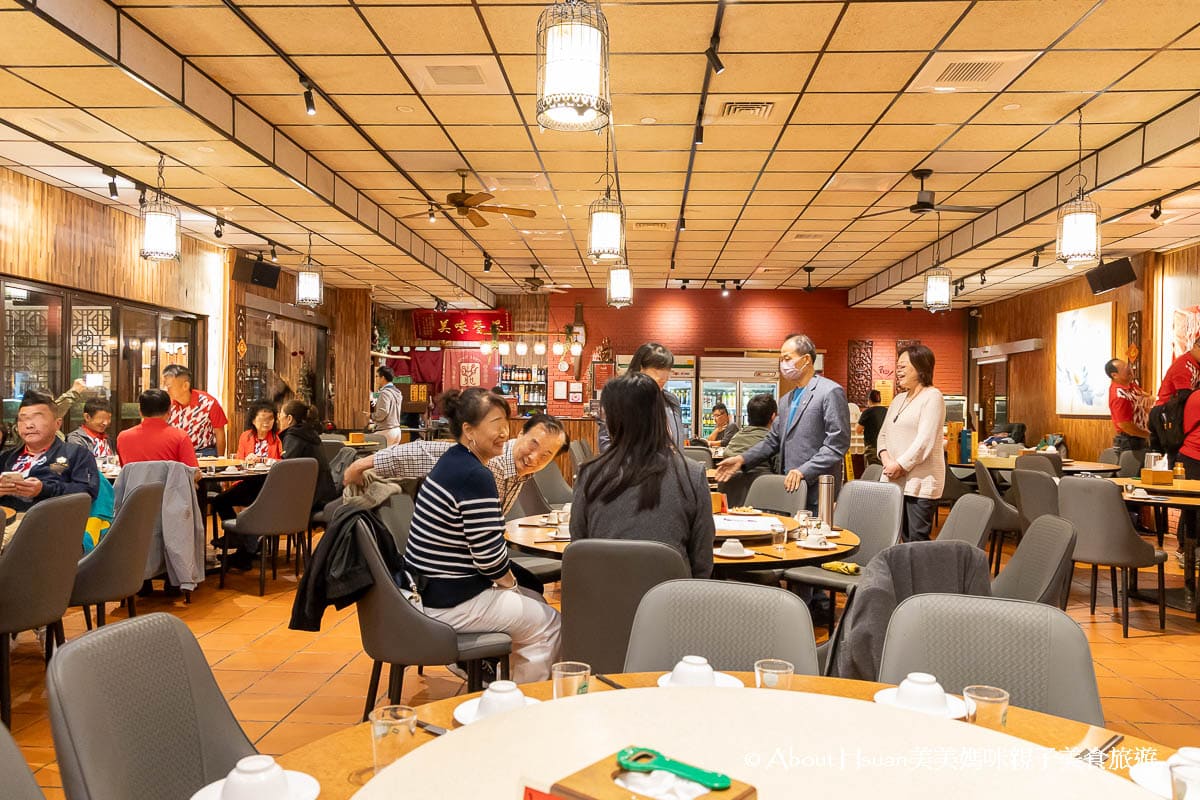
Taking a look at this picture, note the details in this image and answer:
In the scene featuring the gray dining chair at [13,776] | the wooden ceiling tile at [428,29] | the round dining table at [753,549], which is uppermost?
the wooden ceiling tile at [428,29]

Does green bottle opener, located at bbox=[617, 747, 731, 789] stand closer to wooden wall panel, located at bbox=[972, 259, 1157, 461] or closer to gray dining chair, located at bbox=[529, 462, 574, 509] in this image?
gray dining chair, located at bbox=[529, 462, 574, 509]

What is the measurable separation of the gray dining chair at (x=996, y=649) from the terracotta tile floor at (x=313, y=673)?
226cm

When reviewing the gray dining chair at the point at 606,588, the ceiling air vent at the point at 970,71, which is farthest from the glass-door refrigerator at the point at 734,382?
the gray dining chair at the point at 606,588

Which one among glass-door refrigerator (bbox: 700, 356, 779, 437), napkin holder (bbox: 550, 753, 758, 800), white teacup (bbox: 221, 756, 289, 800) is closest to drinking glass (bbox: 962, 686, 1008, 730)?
napkin holder (bbox: 550, 753, 758, 800)

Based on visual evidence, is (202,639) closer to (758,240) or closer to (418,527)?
(418,527)

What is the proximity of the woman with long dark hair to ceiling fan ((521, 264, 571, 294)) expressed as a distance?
10.3m

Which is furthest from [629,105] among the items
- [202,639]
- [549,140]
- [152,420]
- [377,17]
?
[202,639]

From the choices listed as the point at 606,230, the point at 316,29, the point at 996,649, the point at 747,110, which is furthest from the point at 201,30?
the point at 996,649

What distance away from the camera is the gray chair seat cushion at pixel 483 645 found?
9.89 feet

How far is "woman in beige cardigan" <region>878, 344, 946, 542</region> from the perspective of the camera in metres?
4.75

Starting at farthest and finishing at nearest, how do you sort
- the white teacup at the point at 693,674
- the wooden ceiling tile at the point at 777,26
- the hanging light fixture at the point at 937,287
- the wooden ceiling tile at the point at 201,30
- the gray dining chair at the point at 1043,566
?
1. the hanging light fixture at the point at 937,287
2. the wooden ceiling tile at the point at 201,30
3. the wooden ceiling tile at the point at 777,26
4. the gray dining chair at the point at 1043,566
5. the white teacup at the point at 693,674

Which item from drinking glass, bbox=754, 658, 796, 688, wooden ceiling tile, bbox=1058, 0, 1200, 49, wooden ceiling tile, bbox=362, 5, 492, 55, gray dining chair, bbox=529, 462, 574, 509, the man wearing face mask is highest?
wooden ceiling tile, bbox=362, 5, 492, 55

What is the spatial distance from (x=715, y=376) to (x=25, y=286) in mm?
9862

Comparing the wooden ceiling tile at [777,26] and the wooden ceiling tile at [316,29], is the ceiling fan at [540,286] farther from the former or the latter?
the wooden ceiling tile at [777,26]
